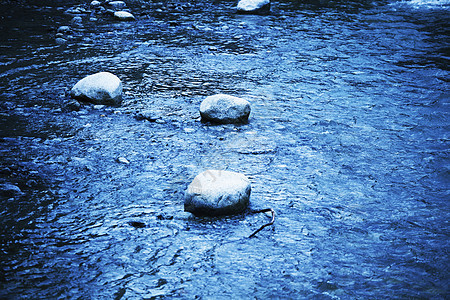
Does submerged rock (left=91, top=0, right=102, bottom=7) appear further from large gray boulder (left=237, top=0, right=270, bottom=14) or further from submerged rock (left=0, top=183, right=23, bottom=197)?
submerged rock (left=0, top=183, right=23, bottom=197)

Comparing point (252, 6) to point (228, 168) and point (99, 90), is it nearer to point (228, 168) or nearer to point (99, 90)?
point (99, 90)

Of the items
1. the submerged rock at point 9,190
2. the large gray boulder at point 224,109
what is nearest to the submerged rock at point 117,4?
the large gray boulder at point 224,109

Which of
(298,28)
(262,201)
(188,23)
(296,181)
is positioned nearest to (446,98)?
(296,181)

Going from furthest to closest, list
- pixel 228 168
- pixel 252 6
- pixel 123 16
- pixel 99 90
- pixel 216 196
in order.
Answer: pixel 252 6 < pixel 123 16 < pixel 99 90 < pixel 228 168 < pixel 216 196

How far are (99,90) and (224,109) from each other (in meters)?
1.23

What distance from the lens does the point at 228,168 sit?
327cm

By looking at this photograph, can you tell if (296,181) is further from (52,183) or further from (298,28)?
(298,28)

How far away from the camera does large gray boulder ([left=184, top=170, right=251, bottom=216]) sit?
2.68 meters

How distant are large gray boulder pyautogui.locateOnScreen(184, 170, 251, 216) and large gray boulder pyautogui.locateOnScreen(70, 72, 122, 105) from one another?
6.33ft

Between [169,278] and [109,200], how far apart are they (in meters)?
0.83

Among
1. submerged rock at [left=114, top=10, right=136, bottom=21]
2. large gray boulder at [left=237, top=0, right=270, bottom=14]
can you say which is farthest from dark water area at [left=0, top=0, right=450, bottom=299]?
large gray boulder at [left=237, top=0, right=270, bottom=14]

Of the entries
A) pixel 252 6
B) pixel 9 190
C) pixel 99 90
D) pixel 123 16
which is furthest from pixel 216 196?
pixel 252 6

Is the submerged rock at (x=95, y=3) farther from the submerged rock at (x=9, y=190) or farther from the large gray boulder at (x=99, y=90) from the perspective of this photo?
the submerged rock at (x=9, y=190)

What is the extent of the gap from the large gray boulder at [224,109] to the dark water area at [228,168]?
4.2 inches
